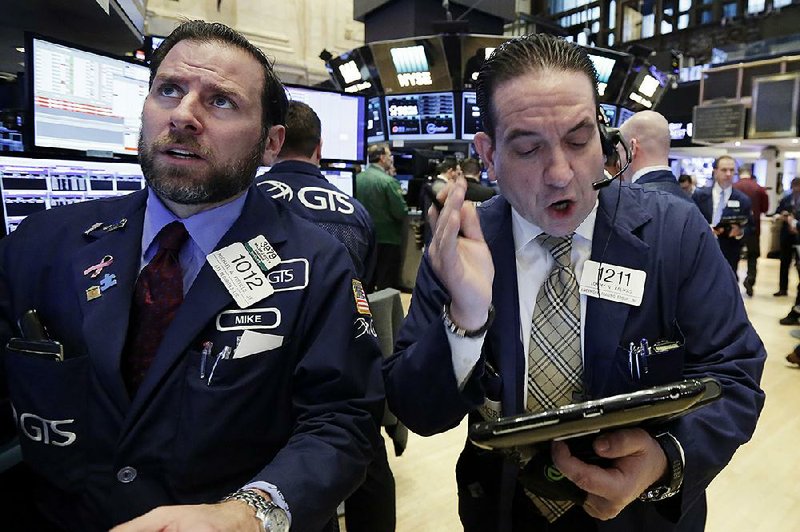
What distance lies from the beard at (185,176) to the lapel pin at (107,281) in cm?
19

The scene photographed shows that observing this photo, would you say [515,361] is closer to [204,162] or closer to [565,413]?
[565,413]

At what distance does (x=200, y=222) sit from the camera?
44.1 inches

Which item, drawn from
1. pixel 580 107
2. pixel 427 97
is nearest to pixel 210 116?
pixel 580 107

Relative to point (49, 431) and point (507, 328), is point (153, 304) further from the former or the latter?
point (507, 328)

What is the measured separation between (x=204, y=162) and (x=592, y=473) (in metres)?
0.93

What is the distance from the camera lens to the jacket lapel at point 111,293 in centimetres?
98

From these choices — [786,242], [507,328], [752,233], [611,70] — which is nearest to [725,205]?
[752,233]

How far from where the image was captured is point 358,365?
3.51 feet

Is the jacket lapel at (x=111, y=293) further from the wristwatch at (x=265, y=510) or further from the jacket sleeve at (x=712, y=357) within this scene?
the jacket sleeve at (x=712, y=357)

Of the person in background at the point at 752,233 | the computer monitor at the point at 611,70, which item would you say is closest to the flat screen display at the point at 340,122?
the person in background at the point at 752,233

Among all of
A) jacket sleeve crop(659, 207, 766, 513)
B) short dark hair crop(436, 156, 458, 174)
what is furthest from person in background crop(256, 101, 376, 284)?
jacket sleeve crop(659, 207, 766, 513)

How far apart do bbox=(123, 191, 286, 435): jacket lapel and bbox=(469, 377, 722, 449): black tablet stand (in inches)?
21.5

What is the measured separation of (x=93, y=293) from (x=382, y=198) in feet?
15.0

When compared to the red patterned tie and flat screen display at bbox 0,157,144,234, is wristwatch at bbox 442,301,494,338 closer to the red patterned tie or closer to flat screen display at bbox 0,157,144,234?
the red patterned tie
